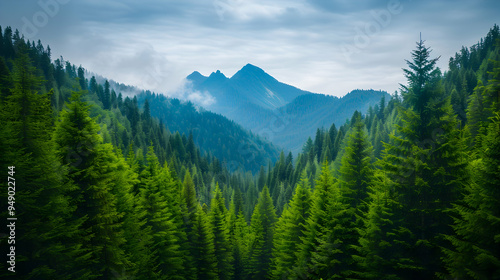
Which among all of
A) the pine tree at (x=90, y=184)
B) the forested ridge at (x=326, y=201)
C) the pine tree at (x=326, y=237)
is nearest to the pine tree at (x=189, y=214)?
the forested ridge at (x=326, y=201)

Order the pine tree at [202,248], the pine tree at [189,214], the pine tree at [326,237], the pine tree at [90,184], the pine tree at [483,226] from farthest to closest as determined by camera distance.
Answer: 1. the pine tree at [202,248]
2. the pine tree at [189,214]
3. the pine tree at [326,237]
4. the pine tree at [90,184]
5. the pine tree at [483,226]

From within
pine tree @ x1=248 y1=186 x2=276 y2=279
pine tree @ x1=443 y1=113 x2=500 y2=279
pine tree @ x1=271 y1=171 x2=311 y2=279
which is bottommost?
pine tree @ x1=248 y1=186 x2=276 y2=279

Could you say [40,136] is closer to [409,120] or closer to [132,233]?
[132,233]

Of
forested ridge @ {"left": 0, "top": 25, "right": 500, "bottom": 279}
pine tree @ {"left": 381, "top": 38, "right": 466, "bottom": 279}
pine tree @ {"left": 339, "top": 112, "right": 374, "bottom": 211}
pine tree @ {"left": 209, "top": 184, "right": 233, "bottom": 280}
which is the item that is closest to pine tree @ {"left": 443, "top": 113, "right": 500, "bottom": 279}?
forested ridge @ {"left": 0, "top": 25, "right": 500, "bottom": 279}

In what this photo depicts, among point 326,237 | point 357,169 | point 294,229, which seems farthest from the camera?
point 294,229

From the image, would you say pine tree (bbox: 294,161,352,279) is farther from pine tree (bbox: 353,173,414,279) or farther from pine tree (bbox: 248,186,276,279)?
pine tree (bbox: 248,186,276,279)

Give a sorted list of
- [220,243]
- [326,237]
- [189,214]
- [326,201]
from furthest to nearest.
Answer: [220,243]
[189,214]
[326,201]
[326,237]

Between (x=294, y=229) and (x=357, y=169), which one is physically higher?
(x=357, y=169)

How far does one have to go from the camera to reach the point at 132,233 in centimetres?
1781

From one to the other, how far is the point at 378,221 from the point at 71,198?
14.5 metres

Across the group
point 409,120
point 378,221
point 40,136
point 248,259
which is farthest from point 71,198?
point 248,259

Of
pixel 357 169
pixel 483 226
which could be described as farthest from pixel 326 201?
pixel 483 226

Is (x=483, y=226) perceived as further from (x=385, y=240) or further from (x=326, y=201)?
(x=326, y=201)

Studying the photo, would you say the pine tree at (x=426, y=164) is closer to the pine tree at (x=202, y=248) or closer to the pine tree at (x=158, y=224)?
the pine tree at (x=158, y=224)
